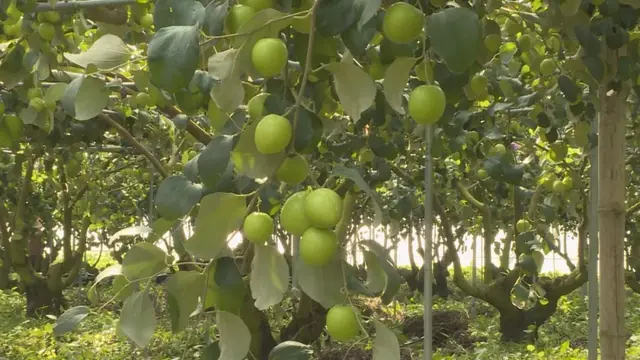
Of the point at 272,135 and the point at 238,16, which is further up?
the point at 238,16

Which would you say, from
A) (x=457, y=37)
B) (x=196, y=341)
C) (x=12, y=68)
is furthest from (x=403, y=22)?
(x=196, y=341)

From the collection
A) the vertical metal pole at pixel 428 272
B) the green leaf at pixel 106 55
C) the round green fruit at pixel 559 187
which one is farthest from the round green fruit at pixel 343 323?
the round green fruit at pixel 559 187

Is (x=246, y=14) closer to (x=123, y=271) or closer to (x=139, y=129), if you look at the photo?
(x=123, y=271)

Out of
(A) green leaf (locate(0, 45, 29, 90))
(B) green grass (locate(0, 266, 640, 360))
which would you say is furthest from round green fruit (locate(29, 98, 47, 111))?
(B) green grass (locate(0, 266, 640, 360))

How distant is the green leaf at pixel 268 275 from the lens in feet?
2.18

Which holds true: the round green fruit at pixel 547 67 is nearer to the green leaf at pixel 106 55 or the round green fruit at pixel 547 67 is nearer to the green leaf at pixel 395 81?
the green leaf at pixel 395 81

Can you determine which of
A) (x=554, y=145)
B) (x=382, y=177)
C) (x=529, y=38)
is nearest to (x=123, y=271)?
(x=529, y=38)

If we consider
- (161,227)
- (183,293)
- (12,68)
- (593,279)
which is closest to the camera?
(183,293)

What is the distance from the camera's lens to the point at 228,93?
0.68 m

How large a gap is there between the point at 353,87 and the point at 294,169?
10 cm

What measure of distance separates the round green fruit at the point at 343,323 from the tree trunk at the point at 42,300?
257 inches

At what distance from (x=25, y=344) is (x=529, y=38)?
4.52 meters

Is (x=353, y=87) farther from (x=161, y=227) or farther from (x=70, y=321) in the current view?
(x=70, y=321)

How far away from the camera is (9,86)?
143cm
